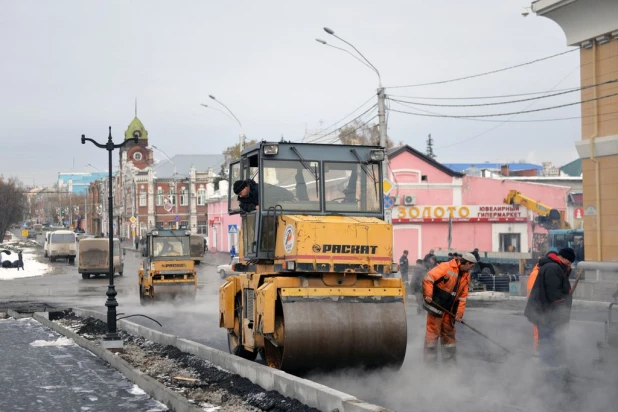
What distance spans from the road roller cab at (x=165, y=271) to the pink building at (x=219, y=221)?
4210 centimetres

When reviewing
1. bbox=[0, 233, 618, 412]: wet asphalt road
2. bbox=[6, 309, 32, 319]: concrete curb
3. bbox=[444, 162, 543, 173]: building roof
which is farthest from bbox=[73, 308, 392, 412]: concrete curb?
bbox=[444, 162, 543, 173]: building roof

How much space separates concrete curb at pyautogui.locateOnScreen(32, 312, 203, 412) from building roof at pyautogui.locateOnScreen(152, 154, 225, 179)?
85.8 m

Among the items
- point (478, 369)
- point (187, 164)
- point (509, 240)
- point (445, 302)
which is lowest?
point (478, 369)

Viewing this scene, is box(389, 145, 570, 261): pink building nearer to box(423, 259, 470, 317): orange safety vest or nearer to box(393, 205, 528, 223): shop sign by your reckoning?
box(393, 205, 528, 223): shop sign

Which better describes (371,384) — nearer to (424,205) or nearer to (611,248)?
(611,248)

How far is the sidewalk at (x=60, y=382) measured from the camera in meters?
10.2

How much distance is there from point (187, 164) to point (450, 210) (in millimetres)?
62890

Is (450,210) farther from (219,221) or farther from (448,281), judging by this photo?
(448,281)

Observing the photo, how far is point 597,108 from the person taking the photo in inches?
1000

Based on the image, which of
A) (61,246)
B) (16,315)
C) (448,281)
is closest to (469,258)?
(448,281)

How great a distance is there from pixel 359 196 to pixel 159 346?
19.5ft

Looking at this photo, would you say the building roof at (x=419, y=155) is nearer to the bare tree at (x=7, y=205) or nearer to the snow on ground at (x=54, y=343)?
the snow on ground at (x=54, y=343)

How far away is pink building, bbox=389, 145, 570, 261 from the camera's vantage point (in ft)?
160

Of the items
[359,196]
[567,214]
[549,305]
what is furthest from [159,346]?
[567,214]
